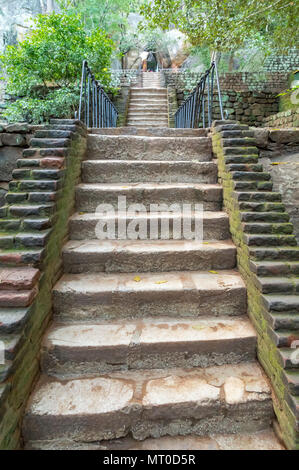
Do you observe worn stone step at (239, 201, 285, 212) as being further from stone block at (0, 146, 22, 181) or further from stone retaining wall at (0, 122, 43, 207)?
stone block at (0, 146, 22, 181)

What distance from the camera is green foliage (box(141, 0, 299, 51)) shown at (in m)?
5.18

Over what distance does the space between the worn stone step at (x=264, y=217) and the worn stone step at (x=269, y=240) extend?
164 millimetres

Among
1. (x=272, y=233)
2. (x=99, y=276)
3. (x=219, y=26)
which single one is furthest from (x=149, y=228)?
(x=219, y=26)

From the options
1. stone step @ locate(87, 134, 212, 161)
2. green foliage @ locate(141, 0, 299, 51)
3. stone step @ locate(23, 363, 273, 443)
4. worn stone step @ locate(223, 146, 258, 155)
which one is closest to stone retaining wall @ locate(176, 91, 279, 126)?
green foliage @ locate(141, 0, 299, 51)

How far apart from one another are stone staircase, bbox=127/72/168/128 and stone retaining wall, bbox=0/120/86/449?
5.99 m

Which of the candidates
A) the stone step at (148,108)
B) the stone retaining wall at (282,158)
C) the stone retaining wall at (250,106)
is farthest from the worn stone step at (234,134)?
the stone retaining wall at (250,106)

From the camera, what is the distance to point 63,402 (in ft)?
4.70

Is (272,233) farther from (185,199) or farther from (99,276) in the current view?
(99,276)

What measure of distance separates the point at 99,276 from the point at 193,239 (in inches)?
37.3

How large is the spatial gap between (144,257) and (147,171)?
117 centimetres

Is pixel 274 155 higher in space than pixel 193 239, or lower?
higher

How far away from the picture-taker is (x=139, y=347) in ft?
5.37

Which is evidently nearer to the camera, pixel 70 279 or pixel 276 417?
pixel 276 417

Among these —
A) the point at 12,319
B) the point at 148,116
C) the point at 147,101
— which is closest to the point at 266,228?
the point at 12,319
